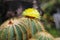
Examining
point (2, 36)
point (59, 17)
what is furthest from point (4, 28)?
point (59, 17)

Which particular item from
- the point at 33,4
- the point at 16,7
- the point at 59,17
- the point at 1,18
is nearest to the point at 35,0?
the point at 33,4

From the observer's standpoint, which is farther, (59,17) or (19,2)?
(59,17)

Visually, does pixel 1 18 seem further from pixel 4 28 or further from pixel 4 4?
pixel 4 28

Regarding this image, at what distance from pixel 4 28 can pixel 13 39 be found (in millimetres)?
177

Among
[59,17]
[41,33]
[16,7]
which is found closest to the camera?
[41,33]

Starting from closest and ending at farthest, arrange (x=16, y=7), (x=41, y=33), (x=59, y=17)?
(x=41, y=33) < (x=16, y=7) < (x=59, y=17)

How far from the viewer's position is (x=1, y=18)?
21.0ft

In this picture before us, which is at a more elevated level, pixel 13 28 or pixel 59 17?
pixel 13 28

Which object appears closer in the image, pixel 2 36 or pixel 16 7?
pixel 2 36

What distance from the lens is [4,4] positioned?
6520 mm

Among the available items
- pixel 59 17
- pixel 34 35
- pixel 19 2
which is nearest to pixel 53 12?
pixel 59 17

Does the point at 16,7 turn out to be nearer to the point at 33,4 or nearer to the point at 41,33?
the point at 33,4

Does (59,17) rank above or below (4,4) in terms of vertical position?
below

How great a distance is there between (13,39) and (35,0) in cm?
327
